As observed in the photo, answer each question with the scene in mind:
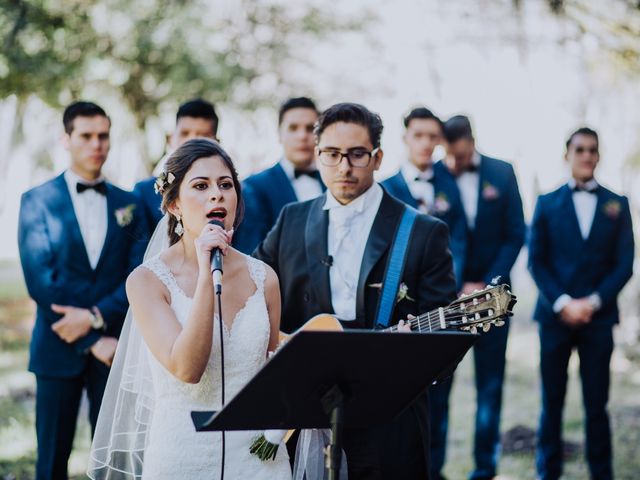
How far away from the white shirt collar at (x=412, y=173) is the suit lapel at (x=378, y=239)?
2.37 meters

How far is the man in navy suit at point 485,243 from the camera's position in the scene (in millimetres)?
6859

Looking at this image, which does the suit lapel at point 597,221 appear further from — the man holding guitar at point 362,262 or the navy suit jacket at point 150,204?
the navy suit jacket at point 150,204

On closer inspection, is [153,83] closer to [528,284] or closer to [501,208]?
[501,208]

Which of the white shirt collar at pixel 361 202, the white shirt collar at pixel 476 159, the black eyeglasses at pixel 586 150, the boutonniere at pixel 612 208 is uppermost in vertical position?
the white shirt collar at pixel 476 159

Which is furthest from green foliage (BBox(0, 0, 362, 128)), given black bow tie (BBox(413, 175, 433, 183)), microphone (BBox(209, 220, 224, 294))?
microphone (BBox(209, 220, 224, 294))

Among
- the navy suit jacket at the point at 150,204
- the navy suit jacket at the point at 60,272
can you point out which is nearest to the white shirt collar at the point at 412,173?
the navy suit jacket at the point at 150,204

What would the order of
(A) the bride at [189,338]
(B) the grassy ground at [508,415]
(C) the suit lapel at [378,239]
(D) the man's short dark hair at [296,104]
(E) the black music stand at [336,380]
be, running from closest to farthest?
(E) the black music stand at [336,380]
(A) the bride at [189,338]
(C) the suit lapel at [378,239]
(D) the man's short dark hair at [296,104]
(B) the grassy ground at [508,415]

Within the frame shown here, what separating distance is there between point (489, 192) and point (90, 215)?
325 cm

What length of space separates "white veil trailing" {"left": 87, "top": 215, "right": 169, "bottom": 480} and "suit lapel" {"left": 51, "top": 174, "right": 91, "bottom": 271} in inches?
72.3

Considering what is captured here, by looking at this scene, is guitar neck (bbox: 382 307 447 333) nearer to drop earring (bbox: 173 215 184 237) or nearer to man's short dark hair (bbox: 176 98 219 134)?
drop earring (bbox: 173 215 184 237)

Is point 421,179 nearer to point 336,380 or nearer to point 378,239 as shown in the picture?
point 378,239

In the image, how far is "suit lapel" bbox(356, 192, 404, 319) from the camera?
169 inches

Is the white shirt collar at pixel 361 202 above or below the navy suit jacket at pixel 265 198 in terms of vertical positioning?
below

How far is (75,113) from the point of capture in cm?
577
